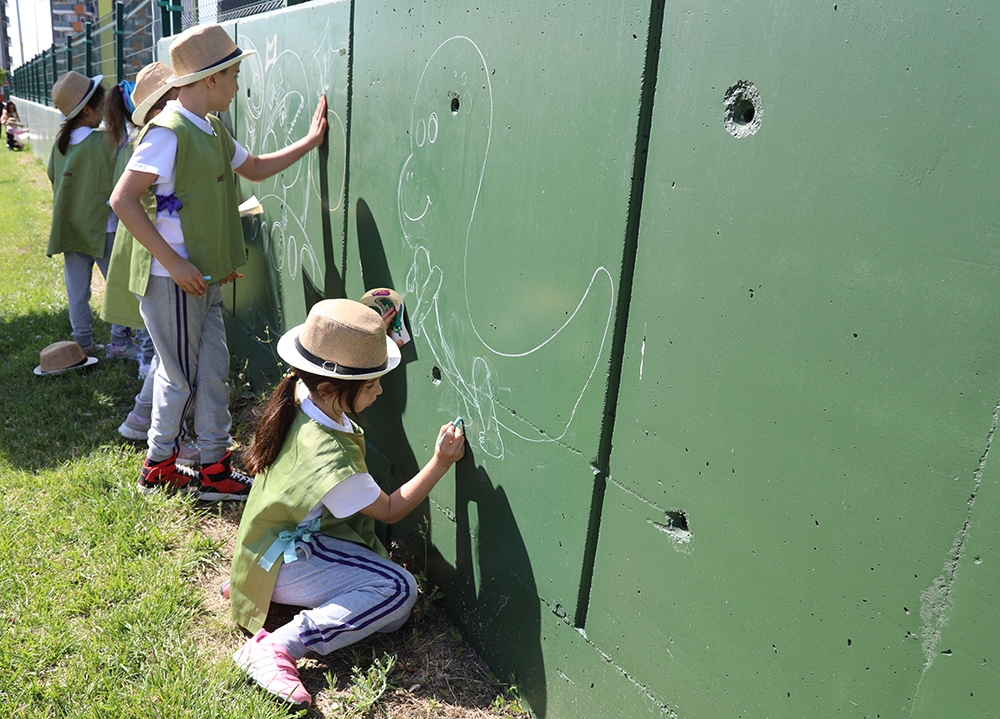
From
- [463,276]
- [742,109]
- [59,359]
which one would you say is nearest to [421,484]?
[463,276]

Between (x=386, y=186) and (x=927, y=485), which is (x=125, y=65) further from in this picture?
(x=927, y=485)

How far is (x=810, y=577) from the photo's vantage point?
1607mm

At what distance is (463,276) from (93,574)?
177 centimetres

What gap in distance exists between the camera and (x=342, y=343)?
2.56m

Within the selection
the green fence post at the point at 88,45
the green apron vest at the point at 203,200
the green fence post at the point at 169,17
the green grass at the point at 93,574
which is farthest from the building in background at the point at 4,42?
the green apron vest at the point at 203,200

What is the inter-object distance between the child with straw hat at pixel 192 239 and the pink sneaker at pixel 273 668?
1276mm

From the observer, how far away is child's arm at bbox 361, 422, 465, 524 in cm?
267

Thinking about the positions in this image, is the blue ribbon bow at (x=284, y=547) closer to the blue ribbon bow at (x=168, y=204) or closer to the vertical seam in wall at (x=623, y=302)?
the vertical seam in wall at (x=623, y=302)

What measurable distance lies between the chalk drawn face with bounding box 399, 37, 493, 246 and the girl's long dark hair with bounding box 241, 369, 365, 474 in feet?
1.99

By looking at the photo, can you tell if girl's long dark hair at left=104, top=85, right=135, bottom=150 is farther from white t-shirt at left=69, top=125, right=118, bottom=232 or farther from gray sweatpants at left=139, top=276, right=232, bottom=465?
gray sweatpants at left=139, top=276, right=232, bottom=465

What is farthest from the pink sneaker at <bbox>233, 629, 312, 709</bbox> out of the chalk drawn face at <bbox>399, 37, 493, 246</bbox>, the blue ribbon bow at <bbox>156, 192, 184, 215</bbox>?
the blue ribbon bow at <bbox>156, 192, 184, 215</bbox>

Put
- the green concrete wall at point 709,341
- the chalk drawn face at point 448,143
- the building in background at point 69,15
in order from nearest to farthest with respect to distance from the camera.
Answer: the green concrete wall at point 709,341, the chalk drawn face at point 448,143, the building in background at point 69,15

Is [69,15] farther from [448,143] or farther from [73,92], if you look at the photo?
[448,143]

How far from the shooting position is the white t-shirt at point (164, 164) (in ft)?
10.3
